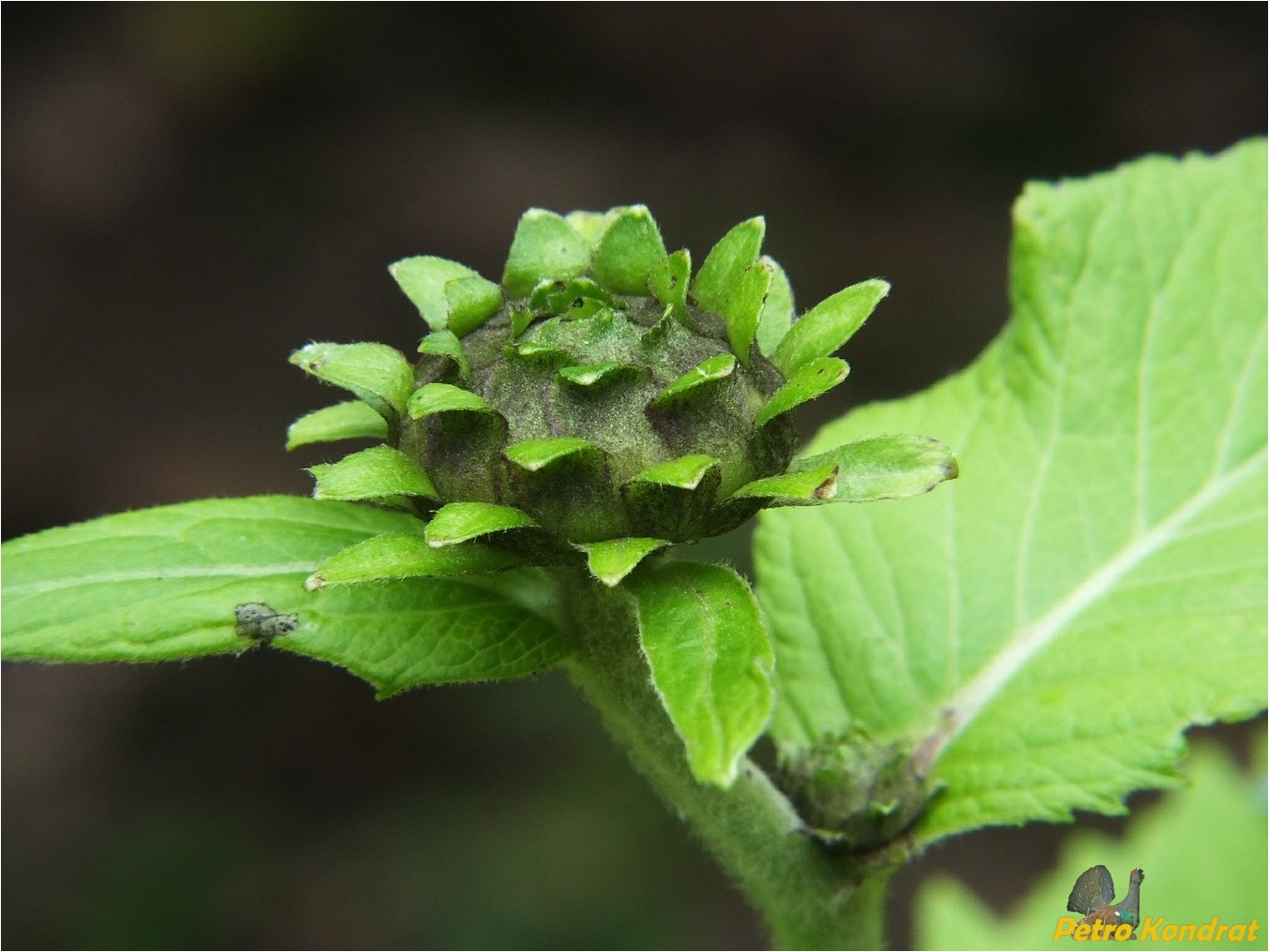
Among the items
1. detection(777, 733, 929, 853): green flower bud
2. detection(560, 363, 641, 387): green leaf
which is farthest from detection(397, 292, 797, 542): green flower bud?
detection(777, 733, 929, 853): green flower bud

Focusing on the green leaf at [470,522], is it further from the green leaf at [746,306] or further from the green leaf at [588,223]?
the green leaf at [588,223]

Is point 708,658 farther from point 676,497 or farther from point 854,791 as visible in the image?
point 854,791

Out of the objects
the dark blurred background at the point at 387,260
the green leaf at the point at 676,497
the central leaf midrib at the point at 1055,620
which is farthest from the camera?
the dark blurred background at the point at 387,260

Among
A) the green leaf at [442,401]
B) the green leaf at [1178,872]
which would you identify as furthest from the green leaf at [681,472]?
the green leaf at [1178,872]

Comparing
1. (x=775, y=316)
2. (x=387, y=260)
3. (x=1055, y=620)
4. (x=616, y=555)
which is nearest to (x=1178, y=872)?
(x=1055, y=620)

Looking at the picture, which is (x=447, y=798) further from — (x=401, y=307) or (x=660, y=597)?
(x=660, y=597)

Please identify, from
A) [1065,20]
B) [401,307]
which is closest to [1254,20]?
[1065,20]
